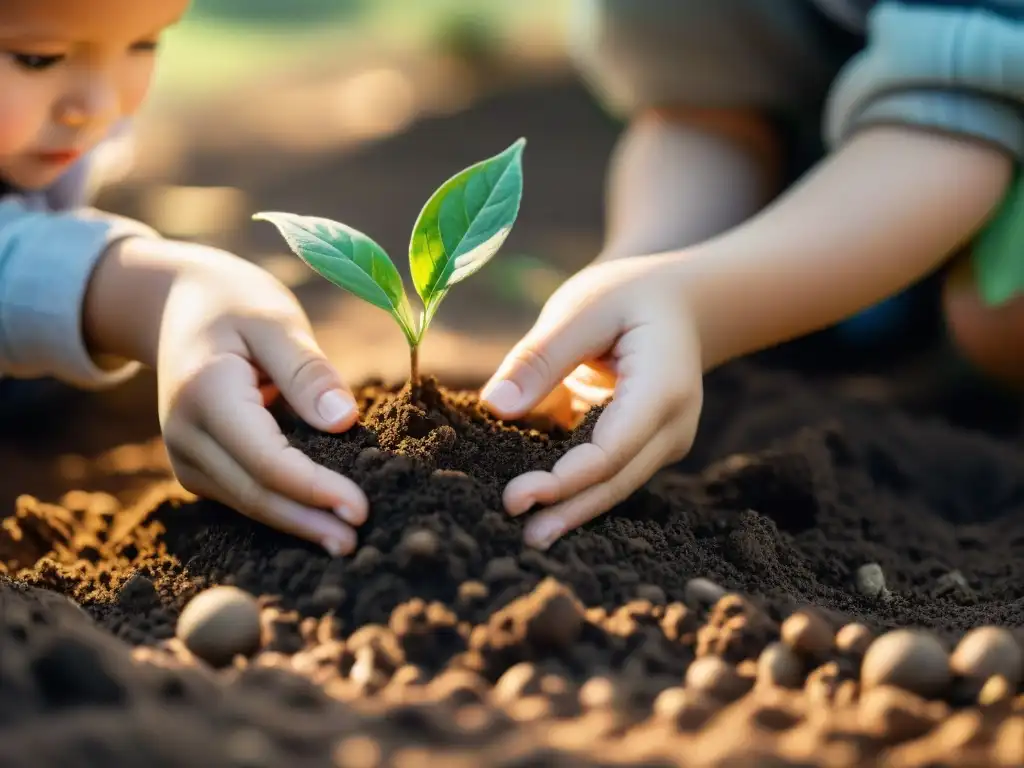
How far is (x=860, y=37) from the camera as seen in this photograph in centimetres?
150

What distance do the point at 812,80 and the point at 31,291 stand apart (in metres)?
1.07

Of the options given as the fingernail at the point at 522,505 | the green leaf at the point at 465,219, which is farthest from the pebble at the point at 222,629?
Answer: the green leaf at the point at 465,219

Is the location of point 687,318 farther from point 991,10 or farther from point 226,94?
point 226,94

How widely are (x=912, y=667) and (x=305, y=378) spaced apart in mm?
516

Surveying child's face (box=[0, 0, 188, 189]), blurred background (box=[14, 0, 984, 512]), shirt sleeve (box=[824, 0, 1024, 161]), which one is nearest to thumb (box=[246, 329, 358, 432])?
blurred background (box=[14, 0, 984, 512])

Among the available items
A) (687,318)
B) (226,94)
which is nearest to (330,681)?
(687,318)

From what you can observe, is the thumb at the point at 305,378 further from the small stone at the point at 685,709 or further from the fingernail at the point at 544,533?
the small stone at the point at 685,709

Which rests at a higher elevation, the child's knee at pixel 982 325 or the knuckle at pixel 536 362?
the child's knee at pixel 982 325

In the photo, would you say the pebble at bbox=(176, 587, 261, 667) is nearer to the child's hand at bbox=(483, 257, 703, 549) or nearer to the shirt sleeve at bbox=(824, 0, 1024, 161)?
the child's hand at bbox=(483, 257, 703, 549)

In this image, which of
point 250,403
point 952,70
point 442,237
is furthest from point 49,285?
point 952,70

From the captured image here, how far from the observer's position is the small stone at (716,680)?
0.70 meters

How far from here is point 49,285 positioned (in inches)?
45.1

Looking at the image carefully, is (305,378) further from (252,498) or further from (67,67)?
(67,67)

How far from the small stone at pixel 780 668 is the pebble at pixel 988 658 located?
100 mm
